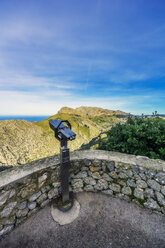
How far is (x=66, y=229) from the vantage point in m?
1.89

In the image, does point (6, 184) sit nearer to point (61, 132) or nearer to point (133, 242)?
point (61, 132)

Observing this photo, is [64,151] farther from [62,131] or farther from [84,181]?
[84,181]

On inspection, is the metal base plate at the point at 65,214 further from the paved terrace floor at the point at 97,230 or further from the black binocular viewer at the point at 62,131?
the black binocular viewer at the point at 62,131

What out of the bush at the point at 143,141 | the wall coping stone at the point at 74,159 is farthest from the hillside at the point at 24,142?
the wall coping stone at the point at 74,159

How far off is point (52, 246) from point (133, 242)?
132cm

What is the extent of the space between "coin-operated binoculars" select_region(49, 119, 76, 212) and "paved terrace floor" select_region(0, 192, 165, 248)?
0.32 m

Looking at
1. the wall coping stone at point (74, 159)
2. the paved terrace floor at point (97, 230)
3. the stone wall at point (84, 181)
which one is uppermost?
the wall coping stone at point (74, 159)

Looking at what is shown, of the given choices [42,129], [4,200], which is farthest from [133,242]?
[42,129]

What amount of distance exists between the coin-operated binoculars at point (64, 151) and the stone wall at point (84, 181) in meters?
0.34

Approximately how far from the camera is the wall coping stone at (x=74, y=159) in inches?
80.9

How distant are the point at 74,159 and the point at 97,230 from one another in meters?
1.41

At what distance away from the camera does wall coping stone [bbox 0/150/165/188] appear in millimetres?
2054

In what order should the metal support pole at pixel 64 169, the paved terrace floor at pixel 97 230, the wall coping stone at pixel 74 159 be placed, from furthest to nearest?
the wall coping stone at pixel 74 159 → the metal support pole at pixel 64 169 → the paved terrace floor at pixel 97 230

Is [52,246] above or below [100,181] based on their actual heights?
below
